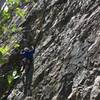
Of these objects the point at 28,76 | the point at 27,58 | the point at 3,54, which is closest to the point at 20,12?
the point at 3,54

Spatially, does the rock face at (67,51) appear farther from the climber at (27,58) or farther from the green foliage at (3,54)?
the green foliage at (3,54)

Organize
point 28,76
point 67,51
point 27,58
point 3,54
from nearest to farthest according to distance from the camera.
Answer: point 67,51 < point 28,76 < point 27,58 < point 3,54

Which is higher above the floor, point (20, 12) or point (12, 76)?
point (20, 12)

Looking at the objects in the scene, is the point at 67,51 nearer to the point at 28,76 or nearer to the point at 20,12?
the point at 28,76

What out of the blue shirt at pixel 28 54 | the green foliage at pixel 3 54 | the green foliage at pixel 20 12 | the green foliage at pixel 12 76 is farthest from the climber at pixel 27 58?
the green foliage at pixel 20 12

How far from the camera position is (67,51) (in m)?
12.6

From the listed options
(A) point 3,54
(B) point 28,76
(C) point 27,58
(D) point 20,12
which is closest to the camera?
(B) point 28,76

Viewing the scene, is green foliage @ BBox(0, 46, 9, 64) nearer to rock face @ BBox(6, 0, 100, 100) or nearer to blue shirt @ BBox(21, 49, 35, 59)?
blue shirt @ BBox(21, 49, 35, 59)

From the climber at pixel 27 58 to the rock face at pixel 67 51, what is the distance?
27 cm

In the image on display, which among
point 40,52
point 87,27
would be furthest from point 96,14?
point 40,52

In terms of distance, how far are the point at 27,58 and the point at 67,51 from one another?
2.57 m

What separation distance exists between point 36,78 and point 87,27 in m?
3.10

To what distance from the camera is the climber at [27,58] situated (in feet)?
46.6

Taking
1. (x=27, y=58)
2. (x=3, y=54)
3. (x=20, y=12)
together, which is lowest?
(x=27, y=58)
